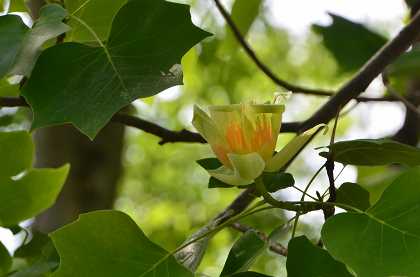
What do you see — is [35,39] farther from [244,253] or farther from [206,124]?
[244,253]

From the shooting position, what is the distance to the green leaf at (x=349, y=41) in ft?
4.99

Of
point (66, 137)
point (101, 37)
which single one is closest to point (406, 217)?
point (101, 37)

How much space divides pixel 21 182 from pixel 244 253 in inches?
13.9

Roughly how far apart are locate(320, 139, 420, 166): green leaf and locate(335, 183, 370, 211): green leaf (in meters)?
0.03

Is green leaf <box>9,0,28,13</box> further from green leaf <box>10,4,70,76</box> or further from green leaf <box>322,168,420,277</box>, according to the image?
green leaf <box>322,168,420,277</box>

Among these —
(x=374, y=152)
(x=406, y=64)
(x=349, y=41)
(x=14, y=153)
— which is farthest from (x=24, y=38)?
(x=349, y=41)

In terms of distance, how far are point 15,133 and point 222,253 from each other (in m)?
1.50

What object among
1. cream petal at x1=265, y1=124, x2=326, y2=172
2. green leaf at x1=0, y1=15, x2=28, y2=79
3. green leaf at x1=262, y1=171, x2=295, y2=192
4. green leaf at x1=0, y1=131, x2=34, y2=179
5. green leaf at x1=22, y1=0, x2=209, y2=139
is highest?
green leaf at x1=0, y1=15, x2=28, y2=79

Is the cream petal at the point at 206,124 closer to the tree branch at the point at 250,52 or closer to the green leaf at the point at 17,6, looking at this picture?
the green leaf at the point at 17,6

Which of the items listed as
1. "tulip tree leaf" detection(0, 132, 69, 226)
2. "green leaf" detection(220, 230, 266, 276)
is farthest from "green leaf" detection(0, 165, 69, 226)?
"green leaf" detection(220, 230, 266, 276)

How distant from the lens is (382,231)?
699mm

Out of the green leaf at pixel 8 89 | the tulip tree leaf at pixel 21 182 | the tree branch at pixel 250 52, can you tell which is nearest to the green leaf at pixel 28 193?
the tulip tree leaf at pixel 21 182

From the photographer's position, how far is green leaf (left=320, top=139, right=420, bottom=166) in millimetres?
754

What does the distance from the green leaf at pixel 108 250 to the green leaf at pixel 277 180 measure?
12cm
